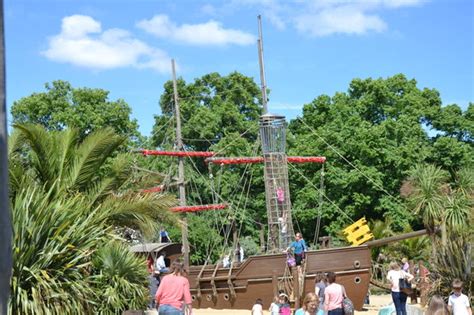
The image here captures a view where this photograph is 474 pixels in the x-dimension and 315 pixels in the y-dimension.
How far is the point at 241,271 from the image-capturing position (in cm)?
2552

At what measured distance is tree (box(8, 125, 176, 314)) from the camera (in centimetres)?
1134

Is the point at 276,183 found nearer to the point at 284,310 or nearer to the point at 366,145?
the point at 284,310

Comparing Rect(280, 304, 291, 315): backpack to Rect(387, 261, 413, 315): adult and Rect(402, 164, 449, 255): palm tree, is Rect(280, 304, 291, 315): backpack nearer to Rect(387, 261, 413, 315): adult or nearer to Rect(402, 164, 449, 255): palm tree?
Rect(387, 261, 413, 315): adult

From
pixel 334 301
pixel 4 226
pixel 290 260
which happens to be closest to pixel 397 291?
pixel 334 301

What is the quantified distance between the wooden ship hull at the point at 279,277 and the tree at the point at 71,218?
8178 millimetres

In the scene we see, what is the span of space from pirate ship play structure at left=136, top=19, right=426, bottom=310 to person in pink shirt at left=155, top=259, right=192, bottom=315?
496 inches

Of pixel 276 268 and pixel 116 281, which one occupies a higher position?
pixel 116 281

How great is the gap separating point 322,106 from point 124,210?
30318mm

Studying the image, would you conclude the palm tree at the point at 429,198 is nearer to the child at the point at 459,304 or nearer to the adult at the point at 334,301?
the adult at the point at 334,301

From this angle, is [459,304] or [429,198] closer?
[459,304]

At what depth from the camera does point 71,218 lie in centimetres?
1234

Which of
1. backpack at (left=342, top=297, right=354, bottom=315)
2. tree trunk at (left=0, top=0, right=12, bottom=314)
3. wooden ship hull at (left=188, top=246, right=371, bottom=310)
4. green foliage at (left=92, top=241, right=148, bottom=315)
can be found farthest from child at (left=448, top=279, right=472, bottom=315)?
wooden ship hull at (left=188, top=246, right=371, bottom=310)

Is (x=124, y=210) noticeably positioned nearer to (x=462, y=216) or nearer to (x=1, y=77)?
(x=1, y=77)

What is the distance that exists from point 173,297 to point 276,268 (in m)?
13.6
